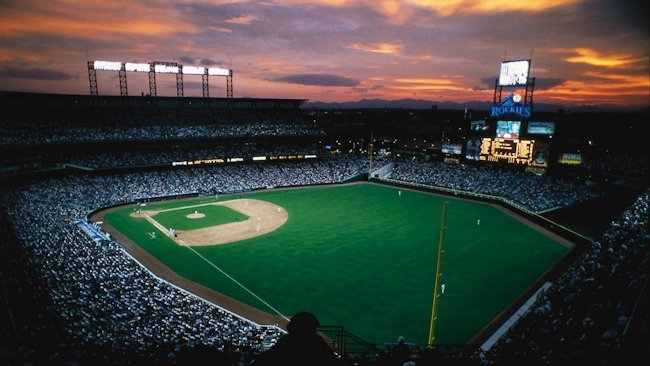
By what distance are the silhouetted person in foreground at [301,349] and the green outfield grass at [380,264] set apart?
52.3 feet

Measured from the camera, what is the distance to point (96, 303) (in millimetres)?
18031

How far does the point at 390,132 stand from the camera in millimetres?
110500

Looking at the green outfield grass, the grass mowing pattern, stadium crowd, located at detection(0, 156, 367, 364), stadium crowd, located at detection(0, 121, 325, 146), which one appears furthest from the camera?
stadium crowd, located at detection(0, 121, 325, 146)

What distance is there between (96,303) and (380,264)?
708 inches

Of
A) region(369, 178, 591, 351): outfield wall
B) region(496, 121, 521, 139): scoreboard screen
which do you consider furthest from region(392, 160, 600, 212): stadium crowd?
region(496, 121, 521, 139): scoreboard screen

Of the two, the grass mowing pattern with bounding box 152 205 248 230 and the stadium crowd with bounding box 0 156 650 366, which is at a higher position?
the stadium crowd with bounding box 0 156 650 366

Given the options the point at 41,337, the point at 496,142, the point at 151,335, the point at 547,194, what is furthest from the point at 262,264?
the point at 496,142

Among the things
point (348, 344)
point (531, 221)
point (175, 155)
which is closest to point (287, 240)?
point (348, 344)

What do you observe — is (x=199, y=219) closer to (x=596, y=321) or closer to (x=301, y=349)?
(x=596, y=321)

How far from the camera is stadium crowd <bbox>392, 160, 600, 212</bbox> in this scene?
41625 mm

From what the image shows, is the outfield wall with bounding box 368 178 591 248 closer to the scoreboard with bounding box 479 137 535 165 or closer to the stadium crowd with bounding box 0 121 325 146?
the scoreboard with bounding box 479 137 535 165

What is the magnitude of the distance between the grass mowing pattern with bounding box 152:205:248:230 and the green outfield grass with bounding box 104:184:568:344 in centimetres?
223

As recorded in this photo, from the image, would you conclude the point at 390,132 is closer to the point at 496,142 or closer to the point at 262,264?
the point at 496,142

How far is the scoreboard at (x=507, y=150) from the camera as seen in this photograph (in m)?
48.8
